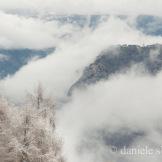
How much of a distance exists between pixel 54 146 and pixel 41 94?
39.0 feet

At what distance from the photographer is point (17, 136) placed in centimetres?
7369

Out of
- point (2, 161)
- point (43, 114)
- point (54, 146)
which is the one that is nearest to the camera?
point (2, 161)

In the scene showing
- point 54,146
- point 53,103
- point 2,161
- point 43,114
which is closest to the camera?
point 2,161

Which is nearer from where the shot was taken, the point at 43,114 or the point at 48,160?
the point at 48,160

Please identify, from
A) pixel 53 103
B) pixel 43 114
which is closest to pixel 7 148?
pixel 43 114

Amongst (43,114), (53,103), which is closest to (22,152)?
(43,114)

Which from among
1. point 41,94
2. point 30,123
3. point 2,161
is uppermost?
point 41,94

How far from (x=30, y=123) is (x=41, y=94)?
1428 centimetres

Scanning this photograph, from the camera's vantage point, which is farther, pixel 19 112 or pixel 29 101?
pixel 29 101

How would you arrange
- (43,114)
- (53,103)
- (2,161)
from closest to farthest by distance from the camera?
(2,161)
(43,114)
(53,103)

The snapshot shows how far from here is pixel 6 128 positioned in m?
73.6

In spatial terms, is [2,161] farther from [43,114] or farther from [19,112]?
[43,114]

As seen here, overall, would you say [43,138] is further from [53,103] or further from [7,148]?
[53,103]

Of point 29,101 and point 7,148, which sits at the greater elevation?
point 29,101
